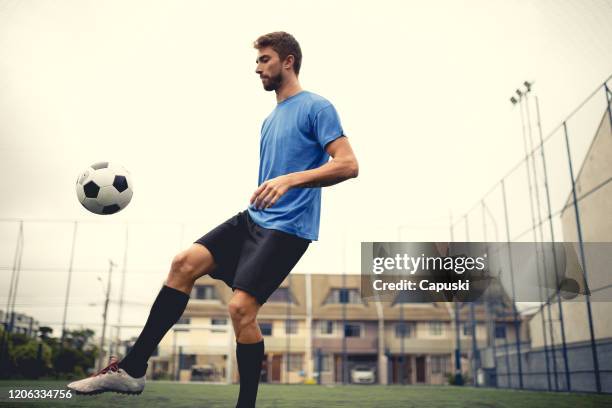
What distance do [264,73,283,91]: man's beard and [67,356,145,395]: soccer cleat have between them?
123 cm

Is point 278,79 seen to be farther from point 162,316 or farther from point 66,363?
point 66,363

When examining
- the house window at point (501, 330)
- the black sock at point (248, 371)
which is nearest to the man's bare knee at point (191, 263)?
the black sock at point (248, 371)

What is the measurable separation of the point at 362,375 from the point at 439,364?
12.4 feet

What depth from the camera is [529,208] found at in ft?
33.0

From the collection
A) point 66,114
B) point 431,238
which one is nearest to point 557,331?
point 431,238

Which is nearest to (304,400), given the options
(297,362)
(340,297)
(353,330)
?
(297,362)

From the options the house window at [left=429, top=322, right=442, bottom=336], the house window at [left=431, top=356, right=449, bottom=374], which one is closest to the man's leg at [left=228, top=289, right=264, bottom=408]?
the house window at [left=429, top=322, right=442, bottom=336]

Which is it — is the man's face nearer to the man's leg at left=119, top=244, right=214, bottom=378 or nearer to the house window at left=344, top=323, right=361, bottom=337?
the man's leg at left=119, top=244, right=214, bottom=378

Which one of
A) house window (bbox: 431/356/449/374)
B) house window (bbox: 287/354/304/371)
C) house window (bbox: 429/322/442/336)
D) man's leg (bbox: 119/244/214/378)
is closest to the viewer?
man's leg (bbox: 119/244/214/378)

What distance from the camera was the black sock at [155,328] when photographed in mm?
1978

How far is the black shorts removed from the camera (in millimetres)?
1938

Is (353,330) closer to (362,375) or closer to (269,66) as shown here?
(362,375)

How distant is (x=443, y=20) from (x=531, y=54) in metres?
2.93

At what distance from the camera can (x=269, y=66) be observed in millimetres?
2221
